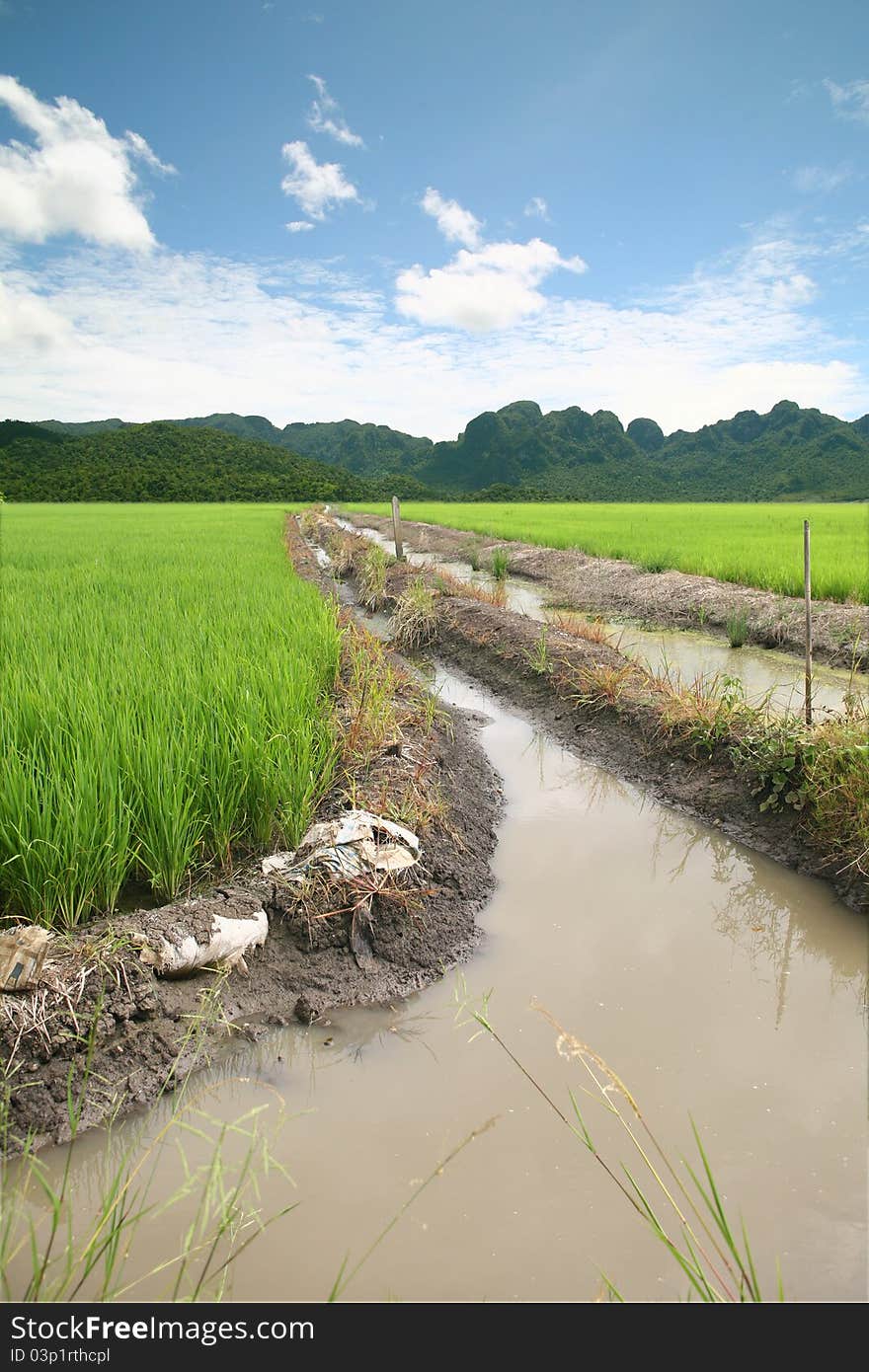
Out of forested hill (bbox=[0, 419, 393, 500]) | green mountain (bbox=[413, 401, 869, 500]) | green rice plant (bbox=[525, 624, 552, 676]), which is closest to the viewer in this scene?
green rice plant (bbox=[525, 624, 552, 676])

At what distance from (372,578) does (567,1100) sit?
8625 millimetres

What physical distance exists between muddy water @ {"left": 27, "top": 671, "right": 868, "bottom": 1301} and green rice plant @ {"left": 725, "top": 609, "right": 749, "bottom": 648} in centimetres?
410

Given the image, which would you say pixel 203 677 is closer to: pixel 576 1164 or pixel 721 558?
pixel 576 1164

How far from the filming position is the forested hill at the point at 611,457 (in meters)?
59.8

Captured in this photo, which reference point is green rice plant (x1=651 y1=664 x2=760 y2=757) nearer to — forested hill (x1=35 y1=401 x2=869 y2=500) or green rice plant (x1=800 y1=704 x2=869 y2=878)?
green rice plant (x1=800 y1=704 x2=869 y2=878)

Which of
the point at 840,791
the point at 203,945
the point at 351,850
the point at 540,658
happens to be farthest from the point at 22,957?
the point at 540,658

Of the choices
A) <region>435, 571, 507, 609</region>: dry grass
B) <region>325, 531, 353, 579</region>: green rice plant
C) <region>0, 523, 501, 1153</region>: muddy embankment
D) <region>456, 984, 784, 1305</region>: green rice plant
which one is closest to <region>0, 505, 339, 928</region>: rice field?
<region>0, 523, 501, 1153</region>: muddy embankment

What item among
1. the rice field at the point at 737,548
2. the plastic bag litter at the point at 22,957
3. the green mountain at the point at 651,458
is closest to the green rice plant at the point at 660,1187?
the plastic bag litter at the point at 22,957

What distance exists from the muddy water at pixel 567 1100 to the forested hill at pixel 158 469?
154 feet

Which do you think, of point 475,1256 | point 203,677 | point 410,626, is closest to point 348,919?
point 475,1256

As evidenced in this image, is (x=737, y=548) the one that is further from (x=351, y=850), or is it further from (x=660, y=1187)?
(x=660, y=1187)

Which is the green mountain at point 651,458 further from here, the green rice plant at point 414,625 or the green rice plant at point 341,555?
the green rice plant at point 414,625

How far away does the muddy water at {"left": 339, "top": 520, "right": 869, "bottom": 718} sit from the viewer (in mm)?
4957

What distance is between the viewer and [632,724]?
167 inches
